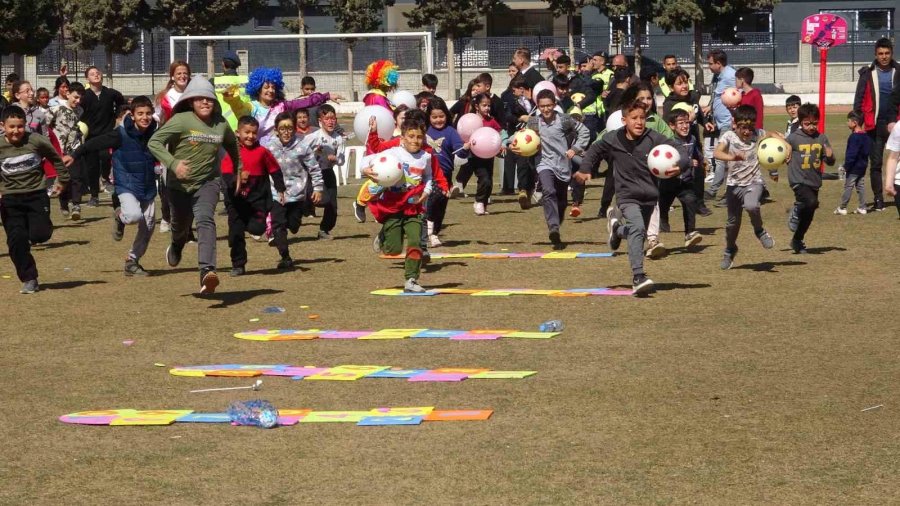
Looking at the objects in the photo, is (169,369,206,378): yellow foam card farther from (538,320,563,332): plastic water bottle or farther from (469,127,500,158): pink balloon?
(469,127,500,158): pink balloon

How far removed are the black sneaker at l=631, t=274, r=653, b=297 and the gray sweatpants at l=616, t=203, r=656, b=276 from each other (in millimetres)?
47

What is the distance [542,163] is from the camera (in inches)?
614

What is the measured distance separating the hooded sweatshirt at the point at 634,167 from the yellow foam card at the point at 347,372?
12.2 feet

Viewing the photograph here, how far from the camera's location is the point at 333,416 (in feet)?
26.3

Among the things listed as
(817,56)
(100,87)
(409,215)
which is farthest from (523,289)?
(817,56)

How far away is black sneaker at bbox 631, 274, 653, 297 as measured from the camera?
1193 centimetres

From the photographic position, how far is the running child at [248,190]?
46.9 ft

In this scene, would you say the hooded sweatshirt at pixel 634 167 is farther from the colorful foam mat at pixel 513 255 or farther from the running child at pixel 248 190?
the running child at pixel 248 190

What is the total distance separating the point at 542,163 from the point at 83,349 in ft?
21.8

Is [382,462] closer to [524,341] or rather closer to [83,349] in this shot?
[524,341]

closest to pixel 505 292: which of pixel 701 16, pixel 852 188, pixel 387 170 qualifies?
pixel 387 170

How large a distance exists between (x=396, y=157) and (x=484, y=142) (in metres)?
3.96

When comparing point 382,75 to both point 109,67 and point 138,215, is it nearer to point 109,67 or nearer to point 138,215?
point 138,215

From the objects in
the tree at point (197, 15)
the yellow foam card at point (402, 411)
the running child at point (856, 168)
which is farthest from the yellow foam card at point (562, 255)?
the tree at point (197, 15)
